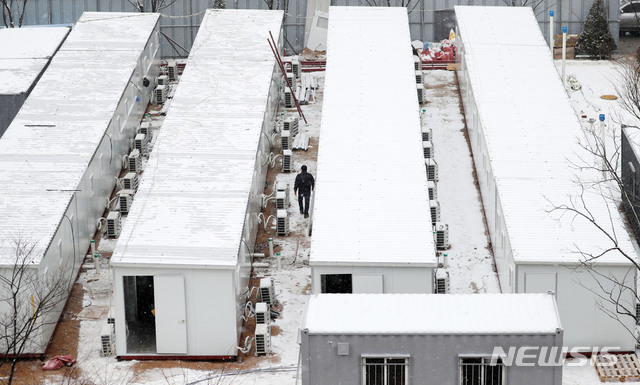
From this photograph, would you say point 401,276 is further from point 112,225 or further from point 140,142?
point 140,142

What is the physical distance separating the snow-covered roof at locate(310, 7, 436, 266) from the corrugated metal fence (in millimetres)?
5743

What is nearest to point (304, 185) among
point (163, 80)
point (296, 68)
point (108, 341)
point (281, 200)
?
point (281, 200)

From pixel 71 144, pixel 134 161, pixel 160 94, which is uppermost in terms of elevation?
pixel 71 144

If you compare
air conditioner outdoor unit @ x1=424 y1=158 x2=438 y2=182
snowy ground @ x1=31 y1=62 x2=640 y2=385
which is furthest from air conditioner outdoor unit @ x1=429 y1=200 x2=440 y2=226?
air conditioner outdoor unit @ x1=424 y1=158 x2=438 y2=182

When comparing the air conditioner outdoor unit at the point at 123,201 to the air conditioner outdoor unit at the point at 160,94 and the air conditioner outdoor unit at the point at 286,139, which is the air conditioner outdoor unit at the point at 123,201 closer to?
the air conditioner outdoor unit at the point at 286,139

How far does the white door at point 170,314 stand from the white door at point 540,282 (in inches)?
297

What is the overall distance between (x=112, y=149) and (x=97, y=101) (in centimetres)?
180

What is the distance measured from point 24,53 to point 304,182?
480 inches

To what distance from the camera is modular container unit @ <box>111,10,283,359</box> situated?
3123 cm

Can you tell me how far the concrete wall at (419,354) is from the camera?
87.1 ft

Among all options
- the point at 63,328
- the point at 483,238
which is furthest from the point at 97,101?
the point at 483,238

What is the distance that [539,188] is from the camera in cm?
3447

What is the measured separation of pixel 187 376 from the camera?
30672mm

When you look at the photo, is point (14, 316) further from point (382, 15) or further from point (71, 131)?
point (382, 15)
